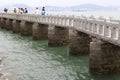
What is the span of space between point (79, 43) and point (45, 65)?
381 cm

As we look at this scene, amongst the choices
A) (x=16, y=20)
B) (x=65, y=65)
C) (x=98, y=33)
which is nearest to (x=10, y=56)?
(x=65, y=65)

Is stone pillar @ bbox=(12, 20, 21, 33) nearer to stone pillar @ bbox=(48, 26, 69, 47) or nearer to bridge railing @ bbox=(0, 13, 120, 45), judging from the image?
bridge railing @ bbox=(0, 13, 120, 45)

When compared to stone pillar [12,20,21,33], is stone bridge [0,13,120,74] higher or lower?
higher

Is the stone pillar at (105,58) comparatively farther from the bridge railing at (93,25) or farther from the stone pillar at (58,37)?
the stone pillar at (58,37)

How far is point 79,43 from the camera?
23.7 metres

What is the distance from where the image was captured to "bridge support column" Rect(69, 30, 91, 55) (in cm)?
2367

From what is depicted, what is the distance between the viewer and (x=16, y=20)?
152ft

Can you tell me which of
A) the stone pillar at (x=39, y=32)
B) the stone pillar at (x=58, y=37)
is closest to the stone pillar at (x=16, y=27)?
the stone pillar at (x=39, y=32)

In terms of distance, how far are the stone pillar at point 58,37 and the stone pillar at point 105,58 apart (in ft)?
37.0

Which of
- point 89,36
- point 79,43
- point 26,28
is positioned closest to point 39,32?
point 26,28

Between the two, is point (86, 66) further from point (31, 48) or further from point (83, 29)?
point (31, 48)

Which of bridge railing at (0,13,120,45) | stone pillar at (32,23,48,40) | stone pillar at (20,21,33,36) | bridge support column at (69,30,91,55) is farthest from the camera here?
stone pillar at (20,21,33,36)

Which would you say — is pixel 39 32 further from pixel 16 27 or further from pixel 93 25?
pixel 93 25

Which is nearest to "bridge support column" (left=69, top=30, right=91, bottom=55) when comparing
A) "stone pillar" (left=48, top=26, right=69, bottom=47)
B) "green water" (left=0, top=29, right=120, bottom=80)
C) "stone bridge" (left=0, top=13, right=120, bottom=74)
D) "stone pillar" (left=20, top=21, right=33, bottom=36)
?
"stone bridge" (left=0, top=13, right=120, bottom=74)
